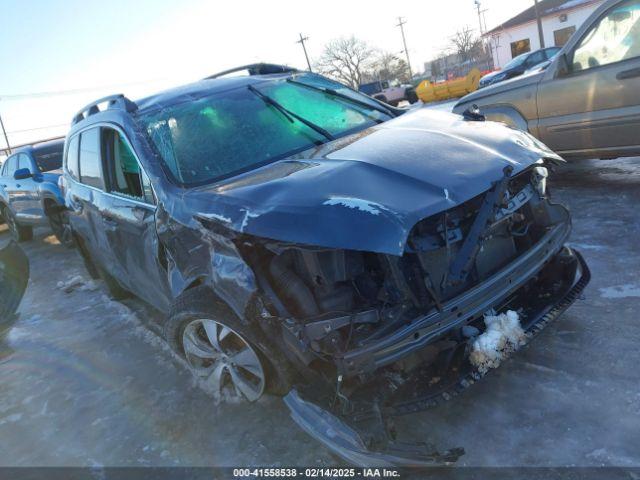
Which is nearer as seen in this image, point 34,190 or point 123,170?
point 123,170

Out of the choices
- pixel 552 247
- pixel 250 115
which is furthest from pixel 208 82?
pixel 552 247

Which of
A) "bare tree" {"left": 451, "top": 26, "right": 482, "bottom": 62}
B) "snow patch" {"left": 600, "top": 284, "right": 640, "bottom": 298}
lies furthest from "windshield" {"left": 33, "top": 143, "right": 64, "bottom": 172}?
"bare tree" {"left": 451, "top": 26, "right": 482, "bottom": 62}

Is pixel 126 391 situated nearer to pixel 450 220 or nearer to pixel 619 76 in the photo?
pixel 450 220

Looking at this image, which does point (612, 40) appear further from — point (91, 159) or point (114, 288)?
point (114, 288)

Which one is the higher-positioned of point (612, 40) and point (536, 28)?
point (536, 28)

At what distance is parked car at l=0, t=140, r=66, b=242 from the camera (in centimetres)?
774

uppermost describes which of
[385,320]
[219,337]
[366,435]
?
[385,320]

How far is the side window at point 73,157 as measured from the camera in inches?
175

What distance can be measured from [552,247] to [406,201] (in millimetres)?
1078

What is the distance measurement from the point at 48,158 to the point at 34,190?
0.79m

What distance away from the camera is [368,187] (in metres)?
2.26

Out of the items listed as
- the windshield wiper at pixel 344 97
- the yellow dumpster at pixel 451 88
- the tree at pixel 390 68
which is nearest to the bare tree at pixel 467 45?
the tree at pixel 390 68

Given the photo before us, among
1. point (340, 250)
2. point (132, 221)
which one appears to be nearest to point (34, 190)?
point (132, 221)

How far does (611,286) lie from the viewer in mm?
3332
